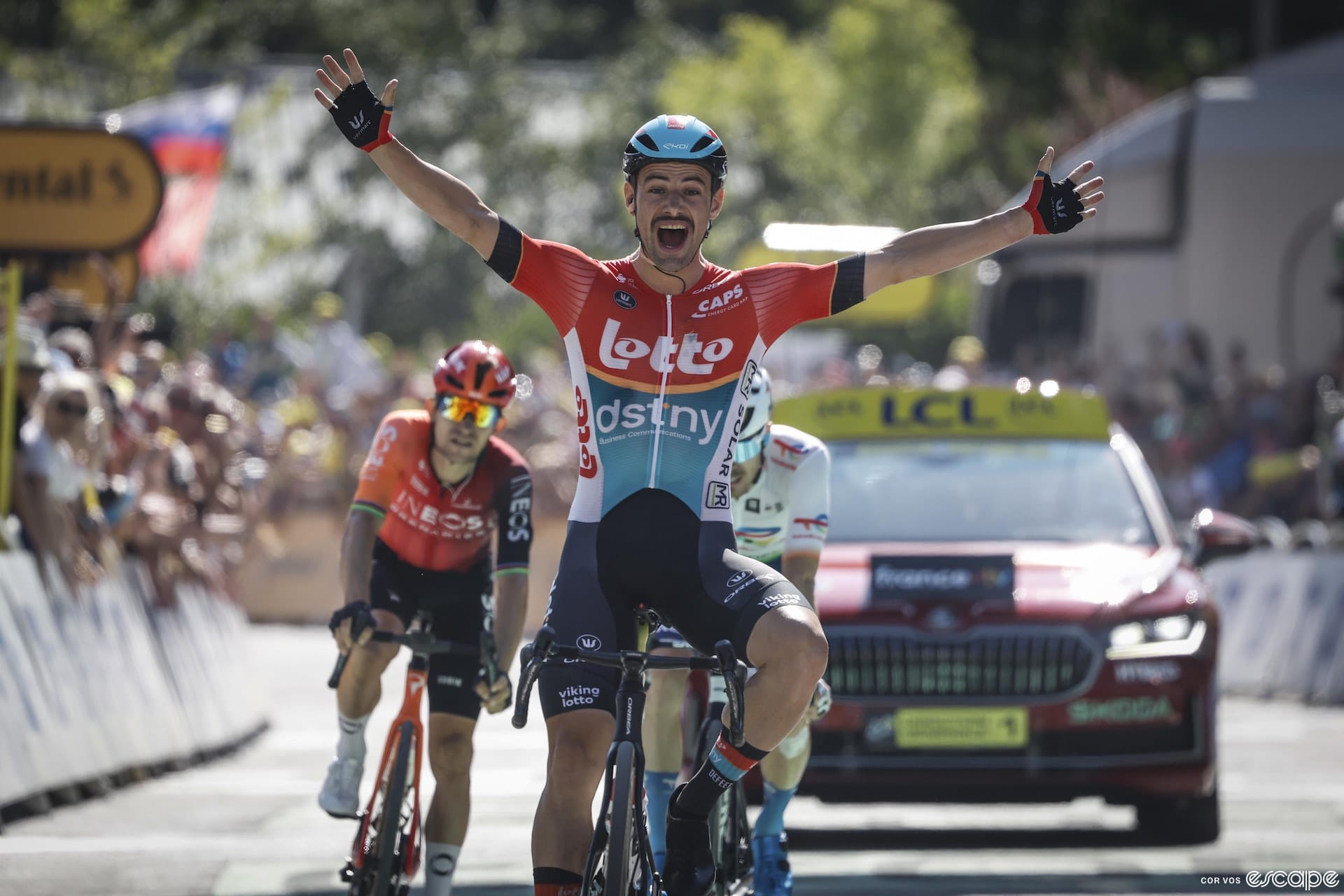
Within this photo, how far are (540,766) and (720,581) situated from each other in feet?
25.2

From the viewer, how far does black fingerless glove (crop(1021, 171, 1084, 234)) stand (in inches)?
264

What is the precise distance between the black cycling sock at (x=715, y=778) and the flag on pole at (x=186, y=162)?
69.7 feet

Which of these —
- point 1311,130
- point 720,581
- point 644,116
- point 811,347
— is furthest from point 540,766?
point 644,116

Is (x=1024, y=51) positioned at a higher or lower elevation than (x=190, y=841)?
higher

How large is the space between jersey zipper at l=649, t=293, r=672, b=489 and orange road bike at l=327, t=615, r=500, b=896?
1.41 meters

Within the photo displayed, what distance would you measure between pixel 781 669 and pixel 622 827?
1.99 ft

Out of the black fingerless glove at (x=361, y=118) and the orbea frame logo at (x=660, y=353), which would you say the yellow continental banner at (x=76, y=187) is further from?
the orbea frame logo at (x=660, y=353)

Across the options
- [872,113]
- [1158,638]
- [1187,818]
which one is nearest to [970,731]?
[1158,638]

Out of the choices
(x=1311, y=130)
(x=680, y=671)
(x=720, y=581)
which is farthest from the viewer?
(x=1311, y=130)

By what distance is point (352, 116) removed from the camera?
6438 millimetres

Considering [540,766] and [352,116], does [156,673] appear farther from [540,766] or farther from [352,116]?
[352,116]

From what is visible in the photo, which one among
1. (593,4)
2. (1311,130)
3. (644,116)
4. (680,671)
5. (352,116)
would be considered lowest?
(680,671)

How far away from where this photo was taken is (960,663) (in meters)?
9.85

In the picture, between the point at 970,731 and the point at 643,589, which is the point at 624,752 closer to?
the point at 643,589
